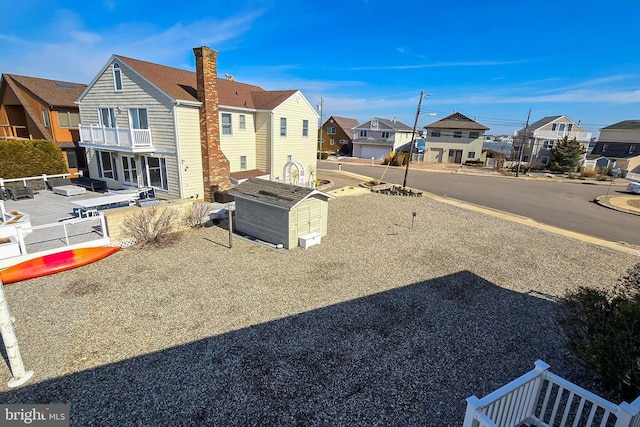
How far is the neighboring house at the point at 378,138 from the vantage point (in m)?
52.8

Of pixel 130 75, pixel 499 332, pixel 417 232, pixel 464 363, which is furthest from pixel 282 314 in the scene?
pixel 130 75

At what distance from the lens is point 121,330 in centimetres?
736

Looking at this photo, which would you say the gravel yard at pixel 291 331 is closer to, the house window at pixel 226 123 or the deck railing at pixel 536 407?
the deck railing at pixel 536 407

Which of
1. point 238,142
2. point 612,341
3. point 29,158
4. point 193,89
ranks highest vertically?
point 193,89

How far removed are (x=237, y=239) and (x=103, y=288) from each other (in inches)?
205

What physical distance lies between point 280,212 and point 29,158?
18.1 meters

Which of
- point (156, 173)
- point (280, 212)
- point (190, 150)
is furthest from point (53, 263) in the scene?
point (156, 173)

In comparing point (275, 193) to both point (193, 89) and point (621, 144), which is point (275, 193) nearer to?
point (193, 89)

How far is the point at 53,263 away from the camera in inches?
396

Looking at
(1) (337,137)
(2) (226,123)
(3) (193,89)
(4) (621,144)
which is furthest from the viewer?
(1) (337,137)

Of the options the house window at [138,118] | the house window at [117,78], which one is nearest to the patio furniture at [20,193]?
the house window at [138,118]

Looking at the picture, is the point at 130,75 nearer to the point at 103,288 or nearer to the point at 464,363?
the point at 103,288

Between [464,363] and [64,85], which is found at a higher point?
[64,85]

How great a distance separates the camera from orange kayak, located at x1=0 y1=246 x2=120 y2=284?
30.7 feet
